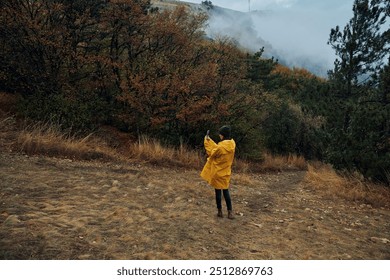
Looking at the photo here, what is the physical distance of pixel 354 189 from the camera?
29.7 feet

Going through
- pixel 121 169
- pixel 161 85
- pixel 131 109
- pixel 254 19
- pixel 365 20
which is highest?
pixel 254 19

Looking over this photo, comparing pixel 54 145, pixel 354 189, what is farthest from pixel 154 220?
pixel 354 189

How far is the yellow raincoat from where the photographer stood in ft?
18.0

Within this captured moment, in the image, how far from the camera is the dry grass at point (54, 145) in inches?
361

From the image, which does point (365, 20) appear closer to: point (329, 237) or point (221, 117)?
point (221, 117)

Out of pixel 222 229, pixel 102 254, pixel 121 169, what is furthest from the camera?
pixel 121 169

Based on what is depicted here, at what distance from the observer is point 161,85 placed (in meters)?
11.8

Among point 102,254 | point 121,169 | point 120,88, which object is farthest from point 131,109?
point 102,254

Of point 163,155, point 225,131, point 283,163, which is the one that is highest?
point 225,131

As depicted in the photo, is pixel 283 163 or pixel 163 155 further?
pixel 283 163

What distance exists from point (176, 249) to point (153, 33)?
10.8 metres

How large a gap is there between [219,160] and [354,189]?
5.40 m

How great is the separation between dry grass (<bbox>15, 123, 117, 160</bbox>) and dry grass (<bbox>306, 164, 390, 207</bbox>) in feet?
21.7

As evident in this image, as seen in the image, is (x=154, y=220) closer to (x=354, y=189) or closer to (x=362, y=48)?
(x=354, y=189)
